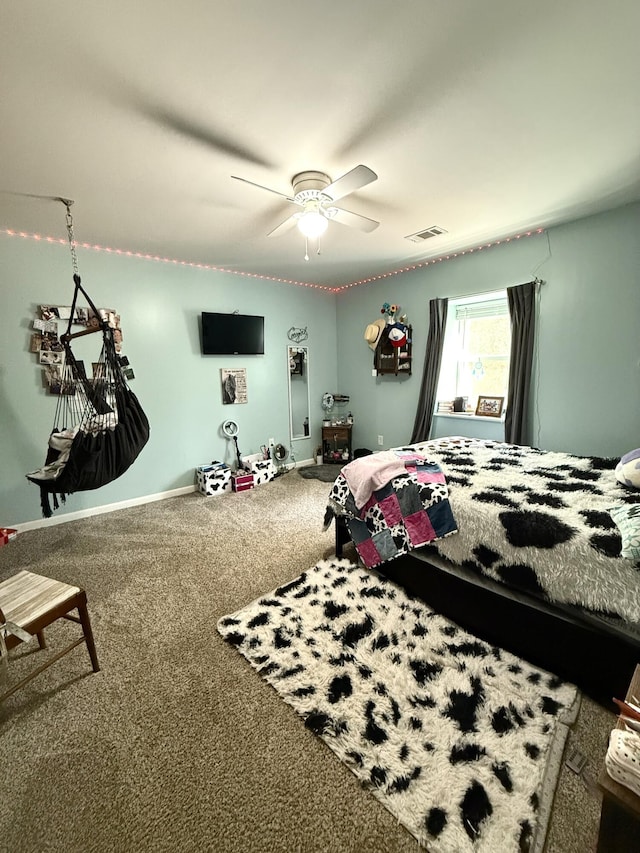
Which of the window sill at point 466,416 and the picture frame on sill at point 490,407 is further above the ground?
the picture frame on sill at point 490,407

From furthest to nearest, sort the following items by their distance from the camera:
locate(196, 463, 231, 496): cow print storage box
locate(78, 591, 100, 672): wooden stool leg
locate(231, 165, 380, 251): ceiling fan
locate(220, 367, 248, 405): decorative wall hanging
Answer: locate(220, 367, 248, 405): decorative wall hanging
locate(196, 463, 231, 496): cow print storage box
locate(231, 165, 380, 251): ceiling fan
locate(78, 591, 100, 672): wooden stool leg

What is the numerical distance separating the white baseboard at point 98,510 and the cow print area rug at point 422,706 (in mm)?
2238

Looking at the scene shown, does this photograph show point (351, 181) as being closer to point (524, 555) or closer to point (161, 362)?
point (524, 555)

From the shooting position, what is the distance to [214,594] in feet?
7.00

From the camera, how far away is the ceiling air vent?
2.98 m

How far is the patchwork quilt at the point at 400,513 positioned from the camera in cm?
186

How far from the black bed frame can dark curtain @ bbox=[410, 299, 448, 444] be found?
2328 millimetres

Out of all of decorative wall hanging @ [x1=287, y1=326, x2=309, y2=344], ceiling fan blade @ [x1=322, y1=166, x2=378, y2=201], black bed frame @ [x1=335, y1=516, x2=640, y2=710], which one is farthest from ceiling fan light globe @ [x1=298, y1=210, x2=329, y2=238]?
decorative wall hanging @ [x1=287, y1=326, x2=309, y2=344]

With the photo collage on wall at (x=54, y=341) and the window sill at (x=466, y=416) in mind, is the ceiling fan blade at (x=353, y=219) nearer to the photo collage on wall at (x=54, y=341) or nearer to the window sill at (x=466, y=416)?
the photo collage on wall at (x=54, y=341)

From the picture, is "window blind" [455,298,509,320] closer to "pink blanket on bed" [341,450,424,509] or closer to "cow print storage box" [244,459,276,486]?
"pink blanket on bed" [341,450,424,509]

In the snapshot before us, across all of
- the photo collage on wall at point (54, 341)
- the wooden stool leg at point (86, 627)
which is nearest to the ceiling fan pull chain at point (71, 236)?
the photo collage on wall at point (54, 341)

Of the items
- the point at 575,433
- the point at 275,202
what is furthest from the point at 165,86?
the point at 575,433

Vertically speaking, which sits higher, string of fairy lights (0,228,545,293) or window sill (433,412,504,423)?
string of fairy lights (0,228,545,293)

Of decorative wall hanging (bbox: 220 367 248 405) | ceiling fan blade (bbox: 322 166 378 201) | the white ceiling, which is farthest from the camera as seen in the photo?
decorative wall hanging (bbox: 220 367 248 405)
